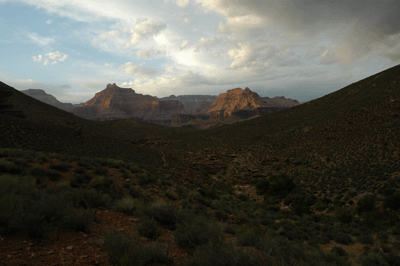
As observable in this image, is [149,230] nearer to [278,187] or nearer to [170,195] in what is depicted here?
[170,195]

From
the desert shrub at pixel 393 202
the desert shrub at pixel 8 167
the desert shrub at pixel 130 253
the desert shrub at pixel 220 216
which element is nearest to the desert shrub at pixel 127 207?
the desert shrub at pixel 130 253

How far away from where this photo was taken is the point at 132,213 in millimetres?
6691

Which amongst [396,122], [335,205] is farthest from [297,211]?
[396,122]

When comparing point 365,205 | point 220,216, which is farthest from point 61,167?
point 365,205

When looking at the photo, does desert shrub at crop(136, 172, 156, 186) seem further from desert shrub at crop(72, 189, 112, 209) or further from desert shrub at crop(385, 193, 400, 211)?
desert shrub at crop(385, 193, 400, 211)

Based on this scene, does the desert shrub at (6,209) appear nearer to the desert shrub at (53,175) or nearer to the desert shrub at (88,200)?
the desert shrub at (88,200)

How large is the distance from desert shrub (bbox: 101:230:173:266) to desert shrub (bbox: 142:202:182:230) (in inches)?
93.1

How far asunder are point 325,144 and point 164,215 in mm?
27812

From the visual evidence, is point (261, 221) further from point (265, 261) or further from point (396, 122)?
point (396, 122)

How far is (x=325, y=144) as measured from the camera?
27047 millimetres

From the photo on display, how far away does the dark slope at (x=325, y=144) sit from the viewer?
2006 cm

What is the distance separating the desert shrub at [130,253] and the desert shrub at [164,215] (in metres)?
2.37

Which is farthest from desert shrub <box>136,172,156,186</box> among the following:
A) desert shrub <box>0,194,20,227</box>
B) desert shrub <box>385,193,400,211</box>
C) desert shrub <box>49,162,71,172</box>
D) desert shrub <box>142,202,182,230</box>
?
desert shrub <box>385,193,400,211</box>

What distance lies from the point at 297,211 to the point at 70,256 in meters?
15.5
